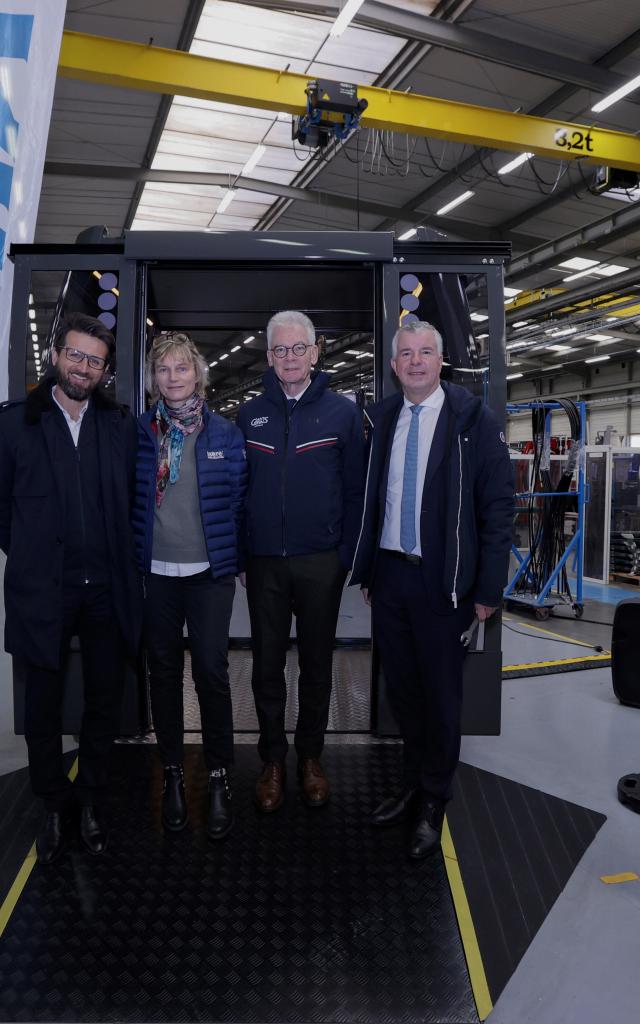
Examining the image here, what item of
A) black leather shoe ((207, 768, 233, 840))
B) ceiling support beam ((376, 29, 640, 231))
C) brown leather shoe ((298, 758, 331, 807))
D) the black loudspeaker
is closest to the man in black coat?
black leather shoe ((207, 768, 233, 840))

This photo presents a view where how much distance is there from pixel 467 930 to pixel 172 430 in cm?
177

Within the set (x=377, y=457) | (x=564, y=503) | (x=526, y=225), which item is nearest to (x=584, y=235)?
(x=526, y=225)

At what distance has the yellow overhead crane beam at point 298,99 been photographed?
240 inches

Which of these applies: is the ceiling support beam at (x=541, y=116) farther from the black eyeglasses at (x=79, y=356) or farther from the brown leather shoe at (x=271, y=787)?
the brown leather shoe at (x=271, y=787)

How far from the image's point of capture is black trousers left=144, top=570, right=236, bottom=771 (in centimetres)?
231

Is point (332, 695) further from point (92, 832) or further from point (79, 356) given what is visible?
point (79, 356)

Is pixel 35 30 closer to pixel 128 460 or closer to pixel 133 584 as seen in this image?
pixel 128 460

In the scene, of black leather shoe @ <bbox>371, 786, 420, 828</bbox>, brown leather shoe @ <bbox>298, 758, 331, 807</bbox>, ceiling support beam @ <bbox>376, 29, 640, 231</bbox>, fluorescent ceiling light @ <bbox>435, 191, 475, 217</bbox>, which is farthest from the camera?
fluorescent ceiling light @ <bbox>435, 191, 475, 217</bbox>

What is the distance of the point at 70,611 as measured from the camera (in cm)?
215

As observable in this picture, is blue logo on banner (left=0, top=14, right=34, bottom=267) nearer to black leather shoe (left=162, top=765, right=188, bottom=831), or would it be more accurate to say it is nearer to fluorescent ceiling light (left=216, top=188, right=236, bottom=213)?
black leather shoe (left=162, top=765, right=188, bottom=831)

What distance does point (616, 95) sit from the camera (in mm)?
6953

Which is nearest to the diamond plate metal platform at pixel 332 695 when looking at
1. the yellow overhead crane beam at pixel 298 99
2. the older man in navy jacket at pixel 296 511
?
the older man in navy jacket at pixel 296 511

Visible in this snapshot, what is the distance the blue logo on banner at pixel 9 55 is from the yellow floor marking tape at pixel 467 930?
2.49 metres

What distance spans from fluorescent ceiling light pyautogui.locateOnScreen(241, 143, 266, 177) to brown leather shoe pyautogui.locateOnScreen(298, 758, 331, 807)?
8581 mm
